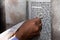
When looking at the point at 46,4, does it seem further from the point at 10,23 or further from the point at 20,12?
the point at 10,23

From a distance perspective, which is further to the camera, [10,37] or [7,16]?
[7,16]

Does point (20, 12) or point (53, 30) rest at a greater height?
point (20, 12)

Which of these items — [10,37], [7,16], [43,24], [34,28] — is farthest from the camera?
[43,24]

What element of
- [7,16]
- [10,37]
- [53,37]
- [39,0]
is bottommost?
[53,37]

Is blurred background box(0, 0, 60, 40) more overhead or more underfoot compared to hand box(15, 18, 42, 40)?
more overhead

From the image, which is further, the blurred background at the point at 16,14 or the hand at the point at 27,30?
the blurred background at the point at 16,14

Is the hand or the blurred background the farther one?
the blurred background

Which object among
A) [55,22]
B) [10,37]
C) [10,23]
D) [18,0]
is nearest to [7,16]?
[10,23]

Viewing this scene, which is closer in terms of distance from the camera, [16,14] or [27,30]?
[27,30]

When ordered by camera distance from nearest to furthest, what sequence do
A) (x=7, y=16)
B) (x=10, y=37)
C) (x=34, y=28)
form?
(x=10, y=37) → (x=34, y=28) → (x=7, y=16)

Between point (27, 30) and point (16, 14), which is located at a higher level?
point (16, 14)

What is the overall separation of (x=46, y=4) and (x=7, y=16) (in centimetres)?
38

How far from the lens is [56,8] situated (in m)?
1.25

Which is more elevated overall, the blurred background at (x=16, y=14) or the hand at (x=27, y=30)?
the blurred background at (x=16, y=14)
